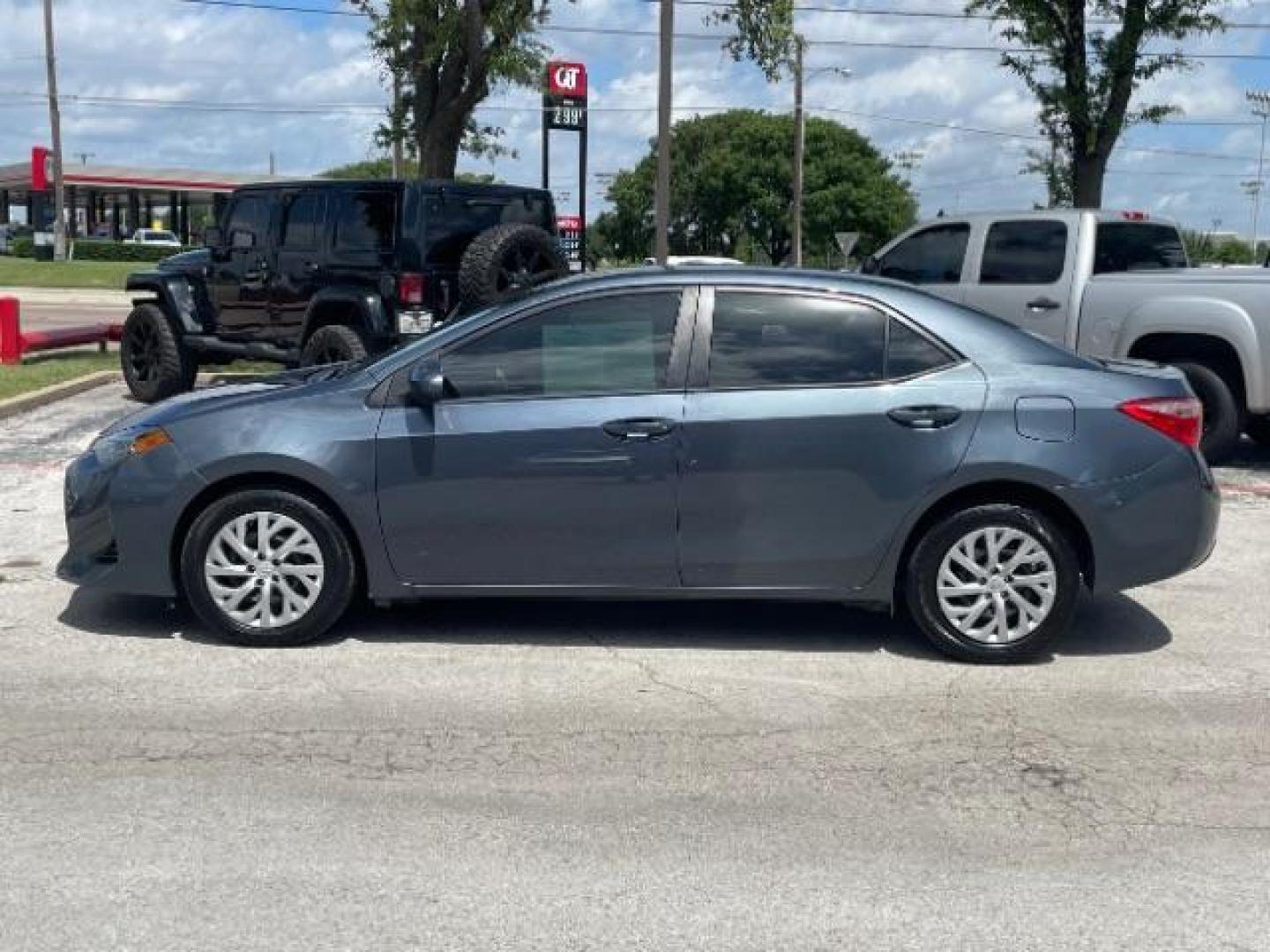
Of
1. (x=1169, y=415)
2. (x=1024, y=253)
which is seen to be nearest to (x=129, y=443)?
(x=1169, y=415)

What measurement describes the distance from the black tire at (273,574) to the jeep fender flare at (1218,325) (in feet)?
22.9

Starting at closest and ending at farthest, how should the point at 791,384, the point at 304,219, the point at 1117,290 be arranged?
the point at 791,384 → the point at 1117,290 → the point at 304,219

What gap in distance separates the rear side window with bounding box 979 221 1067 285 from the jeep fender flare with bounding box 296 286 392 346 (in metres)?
4.96

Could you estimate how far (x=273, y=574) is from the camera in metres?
5.88

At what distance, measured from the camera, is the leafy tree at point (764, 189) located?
69.9 metres

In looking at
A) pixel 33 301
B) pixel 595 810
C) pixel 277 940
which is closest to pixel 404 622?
pixel 595 810

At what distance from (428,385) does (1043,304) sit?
6878 mm

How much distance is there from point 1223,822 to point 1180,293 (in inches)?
268

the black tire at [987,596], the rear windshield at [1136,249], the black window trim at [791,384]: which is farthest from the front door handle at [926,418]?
Result: the rear windshield at [1136,249]

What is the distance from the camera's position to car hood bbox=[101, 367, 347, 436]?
5949 mm

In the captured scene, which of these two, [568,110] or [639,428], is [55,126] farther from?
[639,428]

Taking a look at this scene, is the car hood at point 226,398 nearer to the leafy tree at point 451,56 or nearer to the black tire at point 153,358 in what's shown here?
the black tire at point 153,358

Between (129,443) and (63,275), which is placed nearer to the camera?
(129,443)

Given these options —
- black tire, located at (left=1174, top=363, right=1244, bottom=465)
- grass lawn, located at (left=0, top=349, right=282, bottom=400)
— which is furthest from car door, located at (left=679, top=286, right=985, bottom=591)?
grass lawn, located at (left=0, top=349, right=282, bottom=400)
